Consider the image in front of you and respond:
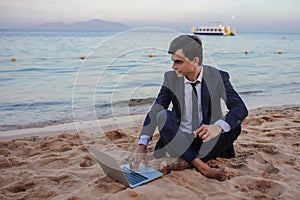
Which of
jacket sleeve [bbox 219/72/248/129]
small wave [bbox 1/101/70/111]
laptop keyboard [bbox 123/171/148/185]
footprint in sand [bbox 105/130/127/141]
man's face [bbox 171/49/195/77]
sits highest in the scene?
man's face [bbox 171/49/195/77]

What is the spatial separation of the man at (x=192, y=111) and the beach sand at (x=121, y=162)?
0.19 meters

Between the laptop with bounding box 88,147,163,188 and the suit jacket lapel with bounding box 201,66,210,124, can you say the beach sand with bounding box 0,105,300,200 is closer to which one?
the laptop with bounding box 88,147,163,188

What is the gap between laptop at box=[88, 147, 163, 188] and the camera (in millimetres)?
2387

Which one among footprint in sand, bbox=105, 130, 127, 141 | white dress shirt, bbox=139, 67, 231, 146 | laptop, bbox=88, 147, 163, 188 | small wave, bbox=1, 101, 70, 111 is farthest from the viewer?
small wave, bbox=1, 101, 70, 111

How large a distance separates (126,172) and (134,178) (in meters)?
0.12

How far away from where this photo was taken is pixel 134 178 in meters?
2.56

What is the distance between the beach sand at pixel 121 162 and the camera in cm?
239

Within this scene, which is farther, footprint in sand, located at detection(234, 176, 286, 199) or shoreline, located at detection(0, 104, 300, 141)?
shoreline, located at detection(0, 104, 300, 141)

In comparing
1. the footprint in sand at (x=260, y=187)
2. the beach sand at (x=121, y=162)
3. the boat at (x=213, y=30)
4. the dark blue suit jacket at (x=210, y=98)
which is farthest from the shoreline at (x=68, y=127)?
the boat at (x=213, y=30)

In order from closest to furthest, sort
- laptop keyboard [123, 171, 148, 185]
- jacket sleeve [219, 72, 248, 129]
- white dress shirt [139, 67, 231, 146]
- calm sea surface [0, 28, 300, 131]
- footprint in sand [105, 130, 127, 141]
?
laptop keyboard [123, 171, 148, 185] < jacket sleeve [219, 72, 248, 129] < white dress shirt [139, 67, 231, 146] < calm sea surface [0, 28, 300, 131] < footprint in sand [105, 130, 127, 141]

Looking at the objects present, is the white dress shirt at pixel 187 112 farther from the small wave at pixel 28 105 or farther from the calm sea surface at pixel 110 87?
the small wave at pixel 28 105

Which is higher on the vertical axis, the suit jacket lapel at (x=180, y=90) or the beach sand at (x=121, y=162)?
the suit jacket lapel at (x=180, y=90)

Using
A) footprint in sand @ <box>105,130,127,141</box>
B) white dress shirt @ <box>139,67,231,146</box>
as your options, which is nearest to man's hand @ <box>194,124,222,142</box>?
white dress shirt @ <box>139,67,231,146</box>

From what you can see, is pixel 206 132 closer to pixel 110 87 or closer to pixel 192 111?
pixel 192 111
